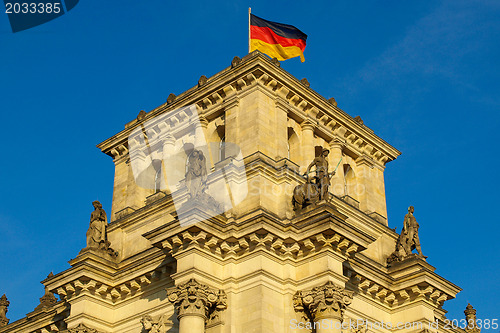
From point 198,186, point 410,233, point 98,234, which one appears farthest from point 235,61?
point 410,233

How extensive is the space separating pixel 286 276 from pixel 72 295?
8975 mm

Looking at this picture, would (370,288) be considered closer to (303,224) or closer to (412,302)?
(412,302)

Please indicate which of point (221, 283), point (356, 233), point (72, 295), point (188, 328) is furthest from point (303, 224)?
point (72, 295)

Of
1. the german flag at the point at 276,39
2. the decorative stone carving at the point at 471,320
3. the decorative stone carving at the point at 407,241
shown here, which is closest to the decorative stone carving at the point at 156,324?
the decorative stone carving at the point at 407,241

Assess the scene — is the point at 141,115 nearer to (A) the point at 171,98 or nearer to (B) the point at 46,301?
(A) the point at 171,98

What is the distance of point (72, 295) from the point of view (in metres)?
28.6

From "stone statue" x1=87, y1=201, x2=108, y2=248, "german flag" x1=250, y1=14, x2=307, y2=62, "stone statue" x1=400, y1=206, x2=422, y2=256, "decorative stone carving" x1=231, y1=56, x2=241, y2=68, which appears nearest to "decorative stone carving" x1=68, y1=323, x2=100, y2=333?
"stone statue" x1=87, y1=201, x2=108, y2=248

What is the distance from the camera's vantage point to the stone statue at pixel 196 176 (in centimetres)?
2623

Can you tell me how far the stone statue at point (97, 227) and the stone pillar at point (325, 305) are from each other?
928 centimetres

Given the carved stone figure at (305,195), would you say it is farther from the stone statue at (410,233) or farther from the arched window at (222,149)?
the stone statue at (410,233)

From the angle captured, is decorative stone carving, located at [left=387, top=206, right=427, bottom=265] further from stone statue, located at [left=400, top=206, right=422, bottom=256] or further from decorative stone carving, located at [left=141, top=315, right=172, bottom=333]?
decorative stone carving, located at [left=141, top=315, right=172, bottom=333]

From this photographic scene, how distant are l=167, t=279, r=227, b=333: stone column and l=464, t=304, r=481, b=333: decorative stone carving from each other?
17.1 meters

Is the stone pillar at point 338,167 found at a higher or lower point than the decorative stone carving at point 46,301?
higher

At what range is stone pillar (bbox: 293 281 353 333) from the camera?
2370cm
